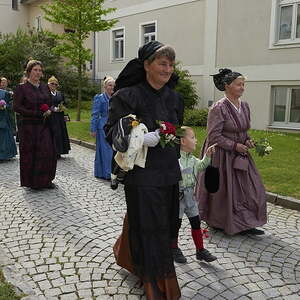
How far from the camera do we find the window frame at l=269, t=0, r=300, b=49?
1459 centimetres

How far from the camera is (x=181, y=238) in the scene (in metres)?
4.96

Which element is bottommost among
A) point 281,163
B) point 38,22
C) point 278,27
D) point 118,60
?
point 281,163

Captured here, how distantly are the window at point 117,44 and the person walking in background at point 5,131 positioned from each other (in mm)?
14471

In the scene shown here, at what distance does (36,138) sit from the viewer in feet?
23.5

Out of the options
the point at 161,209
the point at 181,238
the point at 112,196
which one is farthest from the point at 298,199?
the point at 161,209

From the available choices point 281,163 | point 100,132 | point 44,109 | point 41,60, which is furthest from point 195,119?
point 41,60

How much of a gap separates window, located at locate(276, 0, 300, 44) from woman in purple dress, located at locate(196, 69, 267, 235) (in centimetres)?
1066

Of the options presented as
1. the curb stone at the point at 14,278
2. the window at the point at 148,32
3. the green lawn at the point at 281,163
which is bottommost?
the curb stone at the point at 14,278

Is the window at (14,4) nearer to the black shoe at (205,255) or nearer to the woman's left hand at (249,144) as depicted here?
the woman's left hand at (249,144)

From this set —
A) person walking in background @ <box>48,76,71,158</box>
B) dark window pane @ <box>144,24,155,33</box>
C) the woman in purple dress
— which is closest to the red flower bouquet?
person walking in background @ <box>48,76,71,158</box>

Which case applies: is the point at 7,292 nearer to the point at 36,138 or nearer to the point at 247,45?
the point at 36,138

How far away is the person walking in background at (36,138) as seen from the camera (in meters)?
6.99

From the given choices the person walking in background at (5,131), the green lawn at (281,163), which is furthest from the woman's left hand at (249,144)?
the person walking in background at (5,131)

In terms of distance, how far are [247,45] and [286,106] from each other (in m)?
2.71
